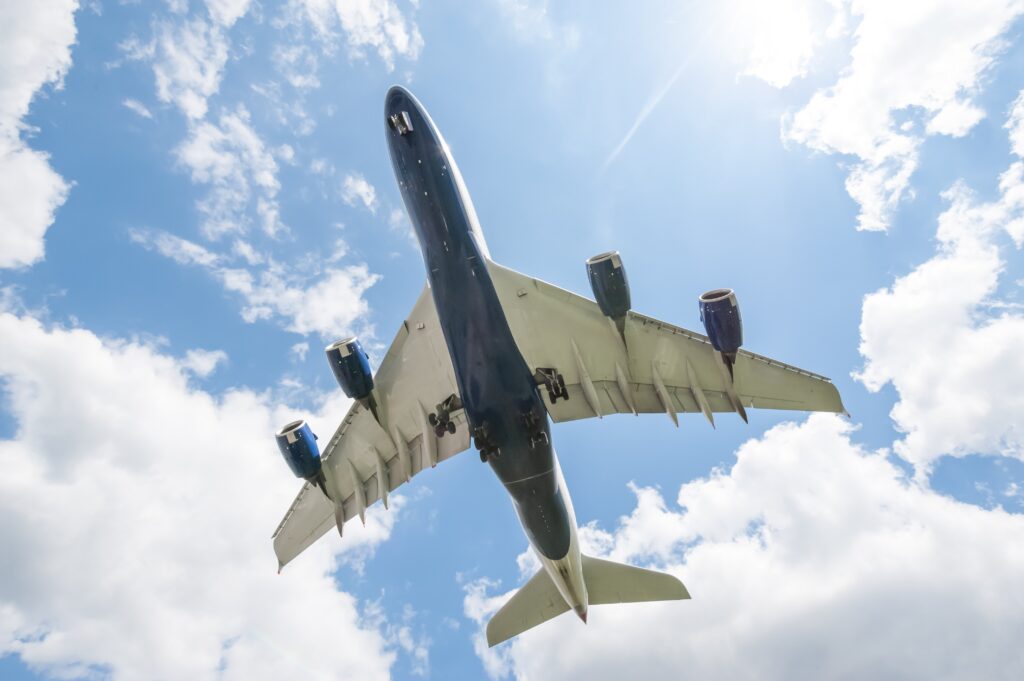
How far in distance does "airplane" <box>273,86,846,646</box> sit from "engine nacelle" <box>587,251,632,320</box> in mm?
28

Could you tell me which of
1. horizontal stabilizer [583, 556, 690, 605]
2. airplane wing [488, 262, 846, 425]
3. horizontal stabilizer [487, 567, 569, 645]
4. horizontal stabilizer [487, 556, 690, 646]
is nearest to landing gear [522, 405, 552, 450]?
airplane wing [488, 262, 846, 425]

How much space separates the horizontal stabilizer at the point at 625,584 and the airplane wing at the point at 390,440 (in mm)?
7226

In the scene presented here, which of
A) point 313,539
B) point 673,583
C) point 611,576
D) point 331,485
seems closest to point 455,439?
point 331,485

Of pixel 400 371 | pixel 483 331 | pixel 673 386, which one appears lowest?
pixel 673 386

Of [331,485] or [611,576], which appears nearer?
[331,485]

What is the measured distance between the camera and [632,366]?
57.1 ft

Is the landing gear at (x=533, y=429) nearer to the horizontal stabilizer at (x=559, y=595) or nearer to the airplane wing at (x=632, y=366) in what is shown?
the airplane wing at (x=632, y=366)

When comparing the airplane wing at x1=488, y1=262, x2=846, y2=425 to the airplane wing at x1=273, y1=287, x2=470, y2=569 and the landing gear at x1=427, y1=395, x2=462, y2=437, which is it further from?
the airplane wing at x1=273, y1=287, x2=470, y2=569

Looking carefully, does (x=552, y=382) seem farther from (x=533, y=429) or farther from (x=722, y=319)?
(x=722, y=319)

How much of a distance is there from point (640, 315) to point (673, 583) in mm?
10197

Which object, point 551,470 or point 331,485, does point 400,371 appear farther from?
point 551,470

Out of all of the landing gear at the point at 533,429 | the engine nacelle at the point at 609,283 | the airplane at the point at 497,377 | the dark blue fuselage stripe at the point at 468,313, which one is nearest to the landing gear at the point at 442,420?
the airplane at the point at 497,377

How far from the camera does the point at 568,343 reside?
57.5 ft

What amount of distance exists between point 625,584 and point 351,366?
12.5m
